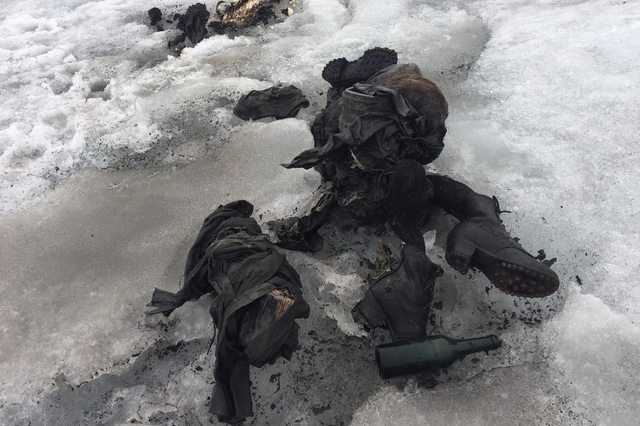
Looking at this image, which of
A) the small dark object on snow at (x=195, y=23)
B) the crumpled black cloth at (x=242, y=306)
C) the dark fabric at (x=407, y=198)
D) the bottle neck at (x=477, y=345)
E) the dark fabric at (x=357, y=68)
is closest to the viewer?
the crumpled black cloth at (x=242, y=306)

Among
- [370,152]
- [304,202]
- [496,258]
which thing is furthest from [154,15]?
[496,258]

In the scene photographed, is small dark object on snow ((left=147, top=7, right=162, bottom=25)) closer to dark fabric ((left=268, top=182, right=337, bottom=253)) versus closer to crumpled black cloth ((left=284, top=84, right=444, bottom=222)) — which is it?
crumpled black cloth ((left=284, top=84, right=444, bottom=222))

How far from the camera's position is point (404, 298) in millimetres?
2000

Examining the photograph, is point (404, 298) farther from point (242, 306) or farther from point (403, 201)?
point (242, 306)

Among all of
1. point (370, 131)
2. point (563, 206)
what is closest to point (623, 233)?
point (563, 206)

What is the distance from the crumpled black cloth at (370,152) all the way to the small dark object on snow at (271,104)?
1.03 meters

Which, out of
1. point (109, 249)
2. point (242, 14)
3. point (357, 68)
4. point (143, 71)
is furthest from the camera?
point (242, 14)

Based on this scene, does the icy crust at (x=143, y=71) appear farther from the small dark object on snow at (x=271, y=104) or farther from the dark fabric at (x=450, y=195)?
the dark fabric at (x=450, y=195)

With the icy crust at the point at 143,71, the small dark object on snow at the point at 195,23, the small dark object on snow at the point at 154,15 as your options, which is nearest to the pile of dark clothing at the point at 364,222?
the icy crust at the point at 143,71

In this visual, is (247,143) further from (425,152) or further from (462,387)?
(462,387)

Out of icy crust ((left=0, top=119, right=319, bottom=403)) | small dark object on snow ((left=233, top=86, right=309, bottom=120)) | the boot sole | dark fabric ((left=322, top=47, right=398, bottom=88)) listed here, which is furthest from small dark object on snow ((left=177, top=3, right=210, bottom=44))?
the boot sole

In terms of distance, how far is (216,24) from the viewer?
15.7 ft

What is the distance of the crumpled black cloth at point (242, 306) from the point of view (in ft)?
5.76

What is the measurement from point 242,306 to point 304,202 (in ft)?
3.71
